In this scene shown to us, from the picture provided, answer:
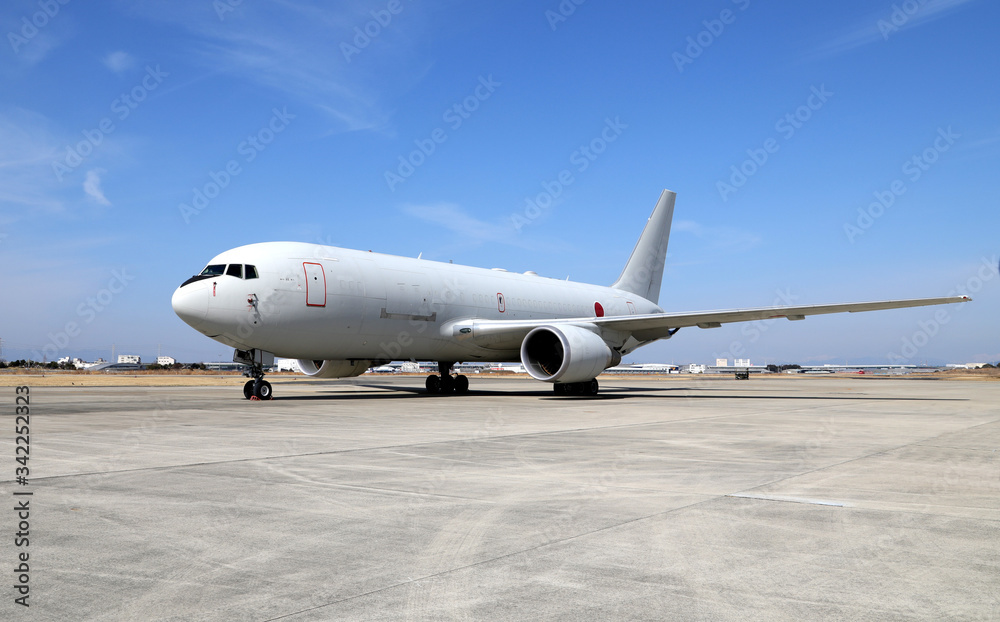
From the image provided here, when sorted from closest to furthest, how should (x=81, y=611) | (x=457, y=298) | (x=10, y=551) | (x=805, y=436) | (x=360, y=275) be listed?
(x=81, y=611) → (x=10, y=551) → (x=805, y=436) → (x=360, y=275) → (x=457, y=298)

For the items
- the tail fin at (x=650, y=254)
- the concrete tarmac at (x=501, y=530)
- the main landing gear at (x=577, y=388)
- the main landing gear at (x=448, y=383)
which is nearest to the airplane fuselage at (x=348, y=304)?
the main landing gear at (x=448, y=383)

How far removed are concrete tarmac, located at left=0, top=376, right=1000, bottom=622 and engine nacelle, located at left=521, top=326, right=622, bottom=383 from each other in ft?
36.4

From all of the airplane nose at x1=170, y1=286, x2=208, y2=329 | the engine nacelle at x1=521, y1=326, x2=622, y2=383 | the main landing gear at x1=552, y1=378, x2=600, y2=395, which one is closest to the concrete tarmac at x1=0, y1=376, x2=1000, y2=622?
the airplane nose at x1=170, y1=286, x2=208, y2=329

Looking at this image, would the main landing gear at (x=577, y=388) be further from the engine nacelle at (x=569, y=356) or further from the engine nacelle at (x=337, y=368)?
the engine nacelle at (x=337, y=368)

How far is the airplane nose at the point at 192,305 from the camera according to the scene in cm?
1698

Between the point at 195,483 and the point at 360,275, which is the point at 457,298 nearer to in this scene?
the point at 360,275

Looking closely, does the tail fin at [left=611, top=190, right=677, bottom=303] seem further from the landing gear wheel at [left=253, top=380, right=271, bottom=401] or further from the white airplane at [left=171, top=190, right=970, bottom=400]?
the landing gear wheel at [left=253, top=380, right=271, bottom=401]

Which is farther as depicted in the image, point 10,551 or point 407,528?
→ point 407,528

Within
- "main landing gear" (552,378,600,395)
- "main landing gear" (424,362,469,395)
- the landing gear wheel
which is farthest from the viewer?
"main landing gear" (424,362,469,395)

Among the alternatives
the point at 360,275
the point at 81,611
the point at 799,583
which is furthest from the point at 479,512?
the point at 360,275

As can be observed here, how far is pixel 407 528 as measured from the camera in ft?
14.1

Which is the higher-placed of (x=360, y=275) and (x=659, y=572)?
(x=360, y=275)

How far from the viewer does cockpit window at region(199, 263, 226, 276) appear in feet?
57.5

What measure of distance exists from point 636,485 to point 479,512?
5.52ft
